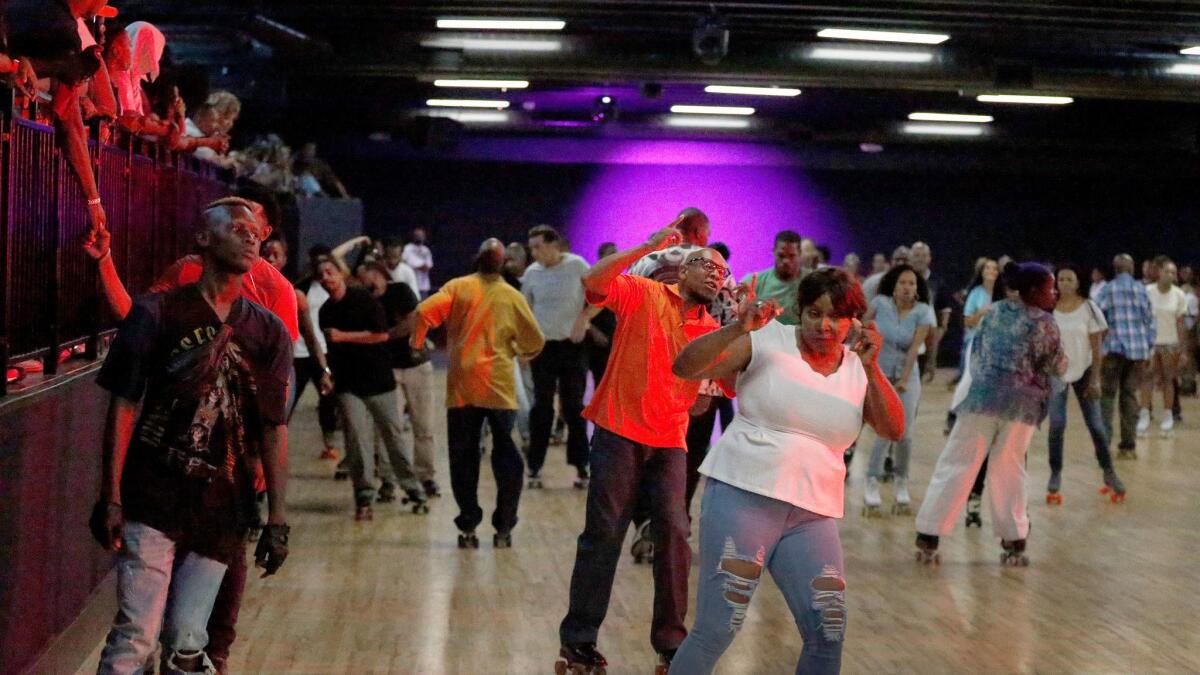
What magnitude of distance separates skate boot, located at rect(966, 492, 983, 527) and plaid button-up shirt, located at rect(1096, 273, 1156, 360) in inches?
170

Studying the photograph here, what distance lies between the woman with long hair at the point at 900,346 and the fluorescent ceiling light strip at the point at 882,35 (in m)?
4.63

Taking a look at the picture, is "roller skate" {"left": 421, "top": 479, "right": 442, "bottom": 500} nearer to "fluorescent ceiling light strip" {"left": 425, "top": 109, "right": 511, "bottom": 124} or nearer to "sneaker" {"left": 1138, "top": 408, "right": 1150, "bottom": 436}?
"sneaker" {"left": 1138, "top": 408, "right": 1150, "bottom": 436}

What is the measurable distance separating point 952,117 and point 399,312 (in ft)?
48.3

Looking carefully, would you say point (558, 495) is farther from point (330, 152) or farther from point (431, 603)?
point (330, 152)

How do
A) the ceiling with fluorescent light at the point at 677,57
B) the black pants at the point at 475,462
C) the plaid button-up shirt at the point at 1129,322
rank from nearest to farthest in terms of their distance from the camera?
1. the black pants at the point at 475,462
2. the ceiling with fluorescent light at the point at 677,57
3. the plaid button-up shirt at the point at 1129,322

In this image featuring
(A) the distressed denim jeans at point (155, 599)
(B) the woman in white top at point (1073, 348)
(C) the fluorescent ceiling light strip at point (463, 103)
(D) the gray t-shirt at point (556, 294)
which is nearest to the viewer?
(A) the distressed denim jeans at point (155, 599)

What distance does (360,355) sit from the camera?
9.31 metres

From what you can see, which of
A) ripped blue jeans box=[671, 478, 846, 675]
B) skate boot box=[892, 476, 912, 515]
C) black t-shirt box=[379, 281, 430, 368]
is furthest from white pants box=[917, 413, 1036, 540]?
ripped blue jeans box=[671, 478, 846, 675]

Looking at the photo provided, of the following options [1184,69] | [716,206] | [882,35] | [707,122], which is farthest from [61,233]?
[716,206]

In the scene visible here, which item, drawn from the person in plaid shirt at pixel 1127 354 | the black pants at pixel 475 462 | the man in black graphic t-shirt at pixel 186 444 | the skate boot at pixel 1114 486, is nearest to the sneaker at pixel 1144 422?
the person in plaid shirt at pixel 1127 354

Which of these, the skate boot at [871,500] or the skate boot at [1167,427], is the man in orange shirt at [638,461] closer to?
the skate boot at [871,500]

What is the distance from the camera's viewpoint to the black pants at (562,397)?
1051 centimetres

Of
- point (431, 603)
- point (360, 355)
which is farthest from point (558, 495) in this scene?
point (431, 603)

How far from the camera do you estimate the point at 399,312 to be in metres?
9.85
